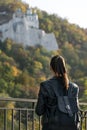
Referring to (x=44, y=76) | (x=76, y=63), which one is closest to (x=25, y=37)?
(x=76, y=63)

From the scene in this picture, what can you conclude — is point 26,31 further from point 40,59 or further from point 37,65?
point 37,65

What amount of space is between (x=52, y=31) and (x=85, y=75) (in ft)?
61.1

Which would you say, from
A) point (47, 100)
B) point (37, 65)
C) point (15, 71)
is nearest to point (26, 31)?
point (37, 65)

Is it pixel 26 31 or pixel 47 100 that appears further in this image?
pixel 26 31

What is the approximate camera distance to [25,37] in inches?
4250

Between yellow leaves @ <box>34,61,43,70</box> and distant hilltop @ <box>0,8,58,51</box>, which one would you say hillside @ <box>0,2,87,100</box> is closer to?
yellow leaves @ <box>34,61,43,70</box>

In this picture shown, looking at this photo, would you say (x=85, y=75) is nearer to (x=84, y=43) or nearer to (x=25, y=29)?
(x=84, y=43)

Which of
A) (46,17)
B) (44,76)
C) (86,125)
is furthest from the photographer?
(46,17)

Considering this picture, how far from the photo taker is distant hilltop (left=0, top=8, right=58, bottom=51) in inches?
4205

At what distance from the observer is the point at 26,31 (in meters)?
110

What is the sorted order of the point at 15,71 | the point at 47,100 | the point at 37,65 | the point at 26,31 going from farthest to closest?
1. the point at 26,31
2. the point at 37,65
3. the point at 15,71
4. the point at 47,100

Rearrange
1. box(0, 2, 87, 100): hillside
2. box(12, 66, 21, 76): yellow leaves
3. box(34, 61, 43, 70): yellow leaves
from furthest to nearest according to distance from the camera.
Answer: box(34, 61, 43, 70): yellow leaves, box(12, 66, 21, 76): yellow leaves, box(0, 2, 87, 100): hillside

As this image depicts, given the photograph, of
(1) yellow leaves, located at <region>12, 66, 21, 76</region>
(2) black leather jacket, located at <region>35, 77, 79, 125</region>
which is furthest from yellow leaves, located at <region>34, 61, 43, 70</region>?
(2) black leather jacket, located at <region>35, 77, 79, 125</region>

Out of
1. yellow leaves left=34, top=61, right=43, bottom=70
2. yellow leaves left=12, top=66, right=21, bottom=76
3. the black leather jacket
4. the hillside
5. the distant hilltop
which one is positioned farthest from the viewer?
the distant hilltop
